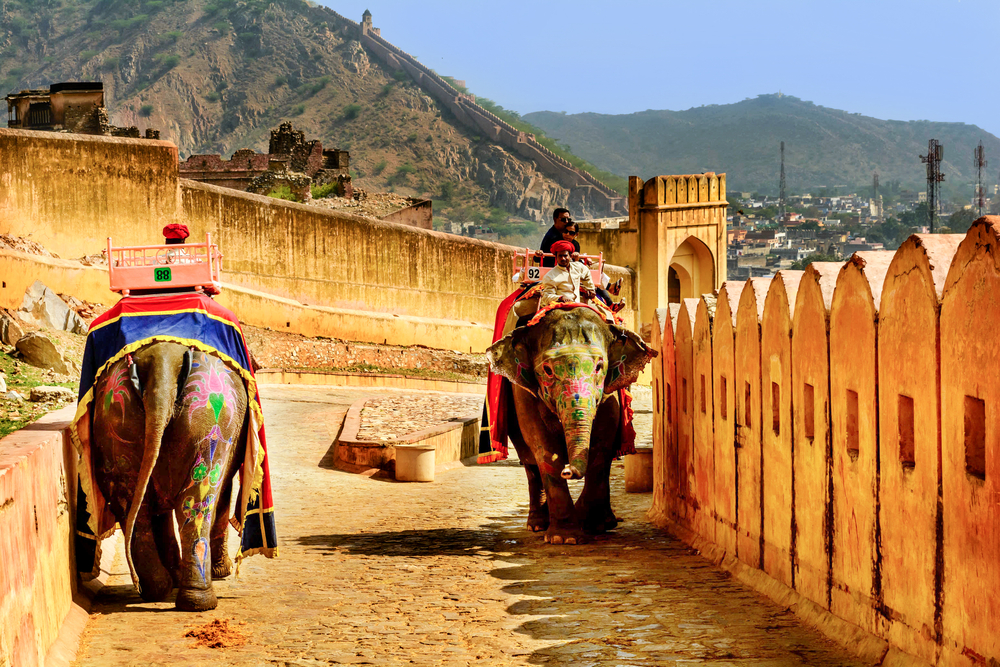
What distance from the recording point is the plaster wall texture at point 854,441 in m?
5.34

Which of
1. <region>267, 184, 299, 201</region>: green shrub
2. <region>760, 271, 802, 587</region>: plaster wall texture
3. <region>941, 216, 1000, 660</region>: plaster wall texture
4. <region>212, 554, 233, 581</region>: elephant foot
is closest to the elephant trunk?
<region>760, 271, 802, 587</region>: plaster wall texture

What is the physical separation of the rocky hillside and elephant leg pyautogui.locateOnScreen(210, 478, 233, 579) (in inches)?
3093

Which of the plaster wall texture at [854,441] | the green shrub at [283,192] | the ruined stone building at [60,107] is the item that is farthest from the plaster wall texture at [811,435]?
the ruined stone building at [60,107]

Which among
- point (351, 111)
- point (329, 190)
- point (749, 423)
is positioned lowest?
point (749, 423)

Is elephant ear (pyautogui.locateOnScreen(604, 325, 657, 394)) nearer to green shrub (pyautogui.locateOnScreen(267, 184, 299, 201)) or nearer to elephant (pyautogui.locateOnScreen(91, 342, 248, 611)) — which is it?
elephant (pyautogui.locateOnScreen(91, 342, 248, 611))

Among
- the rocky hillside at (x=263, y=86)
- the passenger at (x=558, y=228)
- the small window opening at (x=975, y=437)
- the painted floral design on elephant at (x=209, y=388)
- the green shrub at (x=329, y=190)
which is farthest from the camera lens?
the rocky hillside at (x=263, y=86)

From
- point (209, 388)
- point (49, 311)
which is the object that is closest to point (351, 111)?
point (49, 311)

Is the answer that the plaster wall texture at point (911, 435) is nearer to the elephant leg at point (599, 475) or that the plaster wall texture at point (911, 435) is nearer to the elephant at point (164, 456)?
the elephant at point (164, 456)

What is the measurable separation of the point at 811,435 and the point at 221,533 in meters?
3.09

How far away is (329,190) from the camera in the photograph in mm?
42344

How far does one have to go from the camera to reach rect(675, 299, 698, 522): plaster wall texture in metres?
8.97

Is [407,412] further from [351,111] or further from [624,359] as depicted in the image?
[351,111]

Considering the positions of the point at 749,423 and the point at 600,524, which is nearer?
the point at 749,423

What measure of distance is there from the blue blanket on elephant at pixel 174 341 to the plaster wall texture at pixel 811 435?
273 cm
